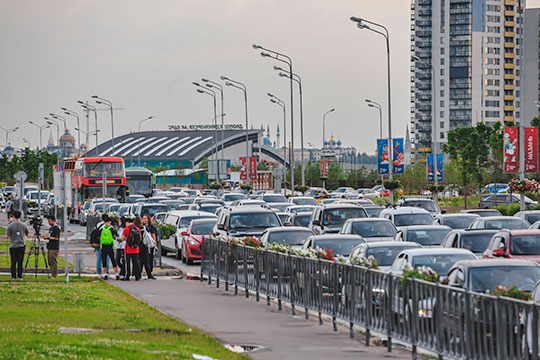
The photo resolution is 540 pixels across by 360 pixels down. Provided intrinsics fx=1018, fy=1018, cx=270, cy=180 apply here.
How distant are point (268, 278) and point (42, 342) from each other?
7.90m

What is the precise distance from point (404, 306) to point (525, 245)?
894 cm

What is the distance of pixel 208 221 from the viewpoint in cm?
3459

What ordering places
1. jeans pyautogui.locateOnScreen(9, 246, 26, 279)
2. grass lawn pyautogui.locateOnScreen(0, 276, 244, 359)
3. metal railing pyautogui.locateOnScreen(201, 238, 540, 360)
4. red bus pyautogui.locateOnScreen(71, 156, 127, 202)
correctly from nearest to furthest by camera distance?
metal railing pyautogui.locateOnScreen(201, 238, 540, 360) → grass lawn pyautogui.locateOnScreen(0, 276, 244, 359) → jeans pyautogui.locateOnScreen(9, 246, 26, 279) → red bus pyautogui.locateOnScreen(71, 156, 127, 202)

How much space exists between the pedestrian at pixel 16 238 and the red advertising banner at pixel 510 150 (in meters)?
26.5

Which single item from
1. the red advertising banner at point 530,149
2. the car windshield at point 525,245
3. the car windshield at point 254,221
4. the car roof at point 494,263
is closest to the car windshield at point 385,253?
the car windshield at point 525,245

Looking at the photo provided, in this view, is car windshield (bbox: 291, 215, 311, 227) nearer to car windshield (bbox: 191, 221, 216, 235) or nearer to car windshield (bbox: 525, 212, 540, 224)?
car windshield (bbox: 191, 221, 216, 235)

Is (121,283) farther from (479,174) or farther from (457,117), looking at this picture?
(457,117)

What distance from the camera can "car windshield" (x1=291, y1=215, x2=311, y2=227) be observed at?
37.0m

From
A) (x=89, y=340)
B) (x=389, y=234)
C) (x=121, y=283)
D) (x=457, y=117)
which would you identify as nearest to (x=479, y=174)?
(x=389, y=234)

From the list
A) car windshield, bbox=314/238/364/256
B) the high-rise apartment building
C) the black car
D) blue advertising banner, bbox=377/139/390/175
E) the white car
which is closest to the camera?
car windshield, bbox=314/238/364/256

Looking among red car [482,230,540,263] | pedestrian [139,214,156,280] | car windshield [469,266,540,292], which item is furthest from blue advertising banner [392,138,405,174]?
car windshield [469,266,540,292]

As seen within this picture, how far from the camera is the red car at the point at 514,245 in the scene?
21344 millimetres

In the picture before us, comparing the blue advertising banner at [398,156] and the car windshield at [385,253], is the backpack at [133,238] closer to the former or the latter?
the car windshield at [385,253]

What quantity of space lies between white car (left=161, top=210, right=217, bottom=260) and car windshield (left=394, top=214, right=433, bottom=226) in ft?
22.5
